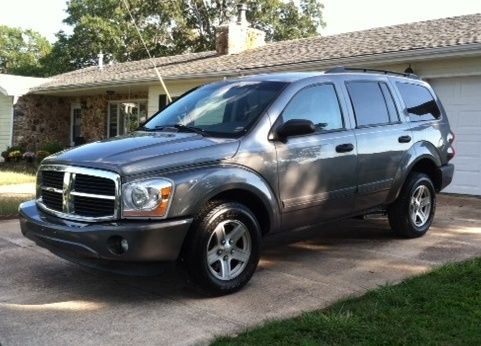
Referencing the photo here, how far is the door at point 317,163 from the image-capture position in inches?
A: 207

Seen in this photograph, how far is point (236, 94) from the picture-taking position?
226 inches

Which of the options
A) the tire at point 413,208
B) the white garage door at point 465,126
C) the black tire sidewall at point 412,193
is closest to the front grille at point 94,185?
the tire at point 413,208

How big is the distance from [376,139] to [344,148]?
0.61 metres

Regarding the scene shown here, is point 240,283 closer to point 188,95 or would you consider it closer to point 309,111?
point 309,111

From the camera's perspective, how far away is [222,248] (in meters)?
4.80

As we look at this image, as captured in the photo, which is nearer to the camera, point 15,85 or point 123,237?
point 123,237

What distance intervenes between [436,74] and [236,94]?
22.3 ft

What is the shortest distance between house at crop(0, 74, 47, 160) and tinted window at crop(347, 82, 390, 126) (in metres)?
19.0

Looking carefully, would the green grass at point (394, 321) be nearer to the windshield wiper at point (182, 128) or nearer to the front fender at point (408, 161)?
the front fender at point (408, 161)

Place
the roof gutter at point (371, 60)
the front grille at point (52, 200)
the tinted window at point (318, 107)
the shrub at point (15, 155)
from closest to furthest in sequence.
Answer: the front grille at point (52, 200), the tinted window at point (318, 107), the roof gutter at point (371, 60), the shrub at point (15, 155)

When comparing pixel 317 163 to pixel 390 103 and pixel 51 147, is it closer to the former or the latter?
pixel 390 103

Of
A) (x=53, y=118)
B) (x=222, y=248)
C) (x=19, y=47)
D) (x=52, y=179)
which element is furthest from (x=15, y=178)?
(x=19, y=47)

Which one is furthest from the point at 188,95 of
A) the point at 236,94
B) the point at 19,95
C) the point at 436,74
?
the point at 19,95

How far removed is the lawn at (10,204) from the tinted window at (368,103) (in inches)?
221
